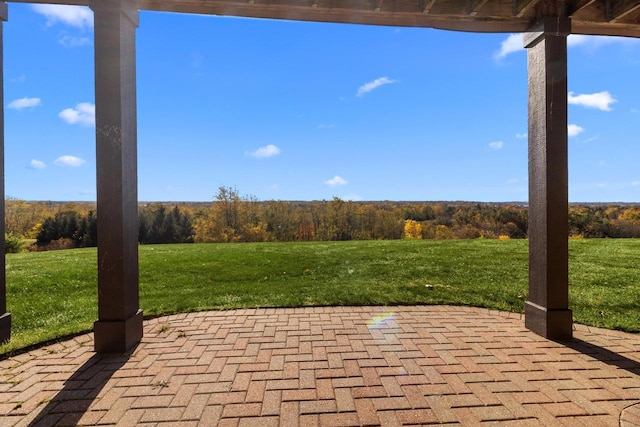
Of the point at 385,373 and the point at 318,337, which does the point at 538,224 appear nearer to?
the point at 385,373

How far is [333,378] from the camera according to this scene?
301 cm

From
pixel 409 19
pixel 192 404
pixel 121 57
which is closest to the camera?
pixel 192 404

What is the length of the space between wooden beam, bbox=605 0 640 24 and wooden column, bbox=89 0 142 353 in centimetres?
540

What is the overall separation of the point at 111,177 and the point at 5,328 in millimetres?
2179

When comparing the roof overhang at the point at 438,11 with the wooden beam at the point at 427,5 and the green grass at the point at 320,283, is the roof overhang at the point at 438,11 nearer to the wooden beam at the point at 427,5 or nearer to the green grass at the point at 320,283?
the wooden beam at the point at 427,5

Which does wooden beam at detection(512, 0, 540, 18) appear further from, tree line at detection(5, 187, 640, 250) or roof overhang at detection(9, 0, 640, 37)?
tree line at detection(5, 187, 640, 250)

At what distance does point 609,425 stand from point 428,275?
4.77m

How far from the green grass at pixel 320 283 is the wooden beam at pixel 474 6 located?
386cm

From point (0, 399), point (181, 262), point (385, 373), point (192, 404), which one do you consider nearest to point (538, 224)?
point (385, 373)

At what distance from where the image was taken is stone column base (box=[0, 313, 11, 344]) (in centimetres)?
389

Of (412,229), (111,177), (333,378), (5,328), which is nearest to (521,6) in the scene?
(333,378)

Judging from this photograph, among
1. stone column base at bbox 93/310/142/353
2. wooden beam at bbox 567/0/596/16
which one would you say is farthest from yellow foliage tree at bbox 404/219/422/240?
stone column base at bbox 93/310/142/353

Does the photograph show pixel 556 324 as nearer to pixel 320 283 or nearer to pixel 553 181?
pixel 553 181

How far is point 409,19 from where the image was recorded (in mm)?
4219
